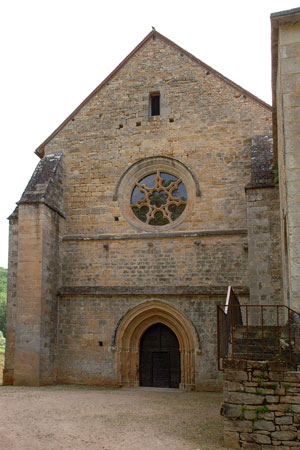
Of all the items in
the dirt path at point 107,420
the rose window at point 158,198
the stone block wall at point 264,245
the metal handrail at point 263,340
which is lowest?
the dirt path at point 107,420

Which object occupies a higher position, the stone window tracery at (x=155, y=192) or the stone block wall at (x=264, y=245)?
the stone window tracery at (x=155, y=192)

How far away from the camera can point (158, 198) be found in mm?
13352

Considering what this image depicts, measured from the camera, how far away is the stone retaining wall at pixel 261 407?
595cm

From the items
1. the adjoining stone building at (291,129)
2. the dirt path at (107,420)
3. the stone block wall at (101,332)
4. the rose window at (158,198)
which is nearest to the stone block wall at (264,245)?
the stone block wall at (101,332)

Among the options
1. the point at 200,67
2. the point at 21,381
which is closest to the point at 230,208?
the point at 200,67

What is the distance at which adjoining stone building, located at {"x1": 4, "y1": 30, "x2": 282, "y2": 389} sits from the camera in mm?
11852

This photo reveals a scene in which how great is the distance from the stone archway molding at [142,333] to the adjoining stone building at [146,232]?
1.1 inches

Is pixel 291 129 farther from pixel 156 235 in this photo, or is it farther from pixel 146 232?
pixel 146 232

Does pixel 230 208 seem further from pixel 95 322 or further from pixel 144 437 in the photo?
pixel 144 437

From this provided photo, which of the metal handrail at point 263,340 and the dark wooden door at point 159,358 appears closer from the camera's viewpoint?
the metal handrail at point 263,340

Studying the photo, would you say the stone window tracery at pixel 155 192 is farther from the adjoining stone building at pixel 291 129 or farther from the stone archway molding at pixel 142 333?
the adjoining stone building at pixel 291 129

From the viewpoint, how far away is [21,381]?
1170 centimetres

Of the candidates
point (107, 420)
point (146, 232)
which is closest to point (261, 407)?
point (107, 420)

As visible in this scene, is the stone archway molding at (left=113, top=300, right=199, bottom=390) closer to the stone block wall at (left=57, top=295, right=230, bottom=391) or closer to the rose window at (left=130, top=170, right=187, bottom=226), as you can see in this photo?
the stone block wall at (left=57, top=295, right=230, bottom=391)
